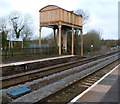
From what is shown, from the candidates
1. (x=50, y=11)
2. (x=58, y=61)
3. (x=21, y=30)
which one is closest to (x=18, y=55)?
(x=58, y=61)

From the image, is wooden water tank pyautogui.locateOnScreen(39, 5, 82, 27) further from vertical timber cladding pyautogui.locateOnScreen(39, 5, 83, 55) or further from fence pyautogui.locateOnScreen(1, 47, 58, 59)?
fence pyautogui.locateOnScreen(1, 47, 58, 59)

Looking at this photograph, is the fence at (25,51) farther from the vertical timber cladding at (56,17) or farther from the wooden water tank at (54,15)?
the wooden water tank at (54,15)

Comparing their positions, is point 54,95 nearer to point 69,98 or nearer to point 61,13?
point 69,98

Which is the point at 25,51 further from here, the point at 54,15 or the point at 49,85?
the point at 49,85

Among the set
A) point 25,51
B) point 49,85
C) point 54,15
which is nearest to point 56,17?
point 54,15

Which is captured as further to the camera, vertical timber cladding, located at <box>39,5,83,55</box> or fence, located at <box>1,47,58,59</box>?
vertical timber cladding, located at <box>39,5,83,55</box>

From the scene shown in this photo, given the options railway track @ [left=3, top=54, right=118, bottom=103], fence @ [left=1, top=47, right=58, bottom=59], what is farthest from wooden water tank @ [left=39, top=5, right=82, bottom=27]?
railway track @ [left=3, top=54, right=118, bottom=103]

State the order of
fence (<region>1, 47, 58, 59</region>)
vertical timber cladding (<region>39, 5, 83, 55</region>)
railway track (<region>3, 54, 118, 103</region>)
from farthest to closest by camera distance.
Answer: vertical timber cladding (<region>39, 5, 83, 55</region>) < fence (<region>1, 47, 58, 59</region>) < railway track (<region>3, 54, 118, 103</region>)

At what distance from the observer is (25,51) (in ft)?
66.1

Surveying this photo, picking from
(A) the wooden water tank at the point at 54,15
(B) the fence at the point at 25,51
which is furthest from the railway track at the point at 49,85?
(A) the wooden water tank at the point at 54,15

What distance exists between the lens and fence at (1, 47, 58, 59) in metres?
17.6

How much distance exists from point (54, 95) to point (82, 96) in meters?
1.08

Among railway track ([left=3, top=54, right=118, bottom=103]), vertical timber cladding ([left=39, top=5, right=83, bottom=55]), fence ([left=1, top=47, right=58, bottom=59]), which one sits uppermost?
vertical timber cladding ([left=39, top=5, right=83, bottom=55])

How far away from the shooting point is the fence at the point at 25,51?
17555 mm
